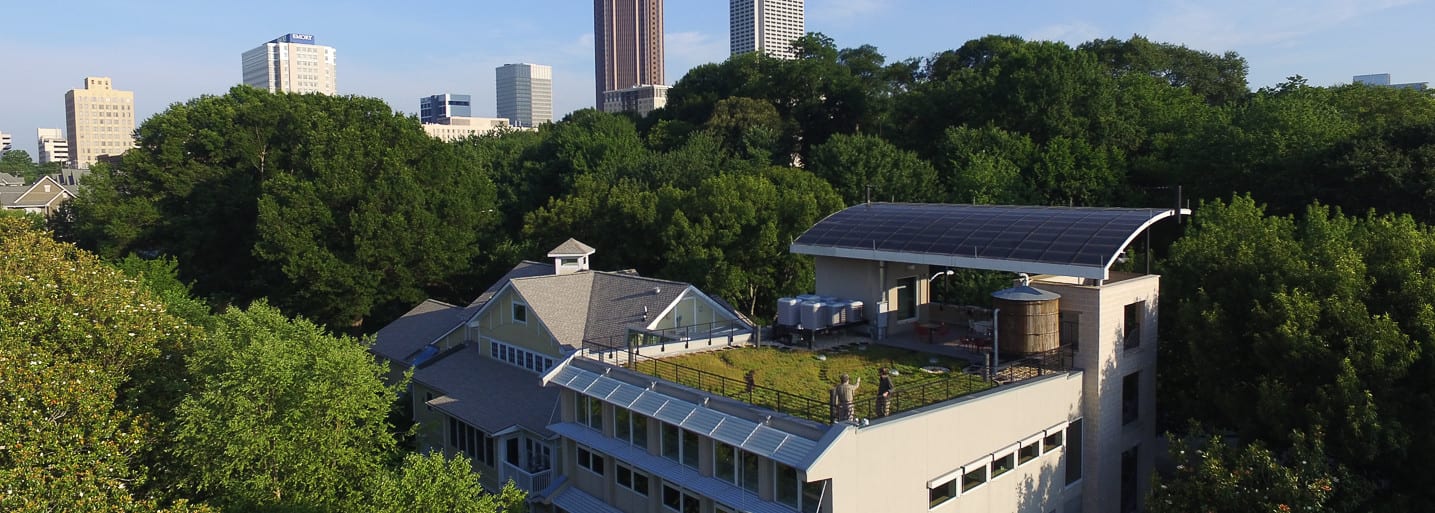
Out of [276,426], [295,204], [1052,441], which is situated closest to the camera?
[276,426]

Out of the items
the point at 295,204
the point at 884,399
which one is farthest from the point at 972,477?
the point at 295,204

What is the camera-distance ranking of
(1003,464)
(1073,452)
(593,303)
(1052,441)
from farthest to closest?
(593,303) < (1073,452) < (1052,441) < (1003,464)

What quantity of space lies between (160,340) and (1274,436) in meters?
26.7

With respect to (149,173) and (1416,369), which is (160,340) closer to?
(1416,369)

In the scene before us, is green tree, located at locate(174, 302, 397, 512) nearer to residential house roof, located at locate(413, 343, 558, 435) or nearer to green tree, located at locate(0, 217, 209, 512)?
green tree, located at locate(0, 217, 209, 512)

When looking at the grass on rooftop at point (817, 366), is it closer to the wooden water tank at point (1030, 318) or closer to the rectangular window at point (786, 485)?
the wooden water tank at point (1030, 318)

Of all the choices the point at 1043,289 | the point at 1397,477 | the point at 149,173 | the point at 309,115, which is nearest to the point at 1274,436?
the point at 1397,477

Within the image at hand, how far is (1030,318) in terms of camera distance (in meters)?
21.5

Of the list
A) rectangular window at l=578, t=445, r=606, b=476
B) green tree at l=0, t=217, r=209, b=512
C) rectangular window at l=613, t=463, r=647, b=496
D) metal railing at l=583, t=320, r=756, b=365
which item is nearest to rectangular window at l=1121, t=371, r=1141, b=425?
metal railing at l=583, t=320, r=756, b=365

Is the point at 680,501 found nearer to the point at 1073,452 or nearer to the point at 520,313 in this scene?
the point at 1073,452

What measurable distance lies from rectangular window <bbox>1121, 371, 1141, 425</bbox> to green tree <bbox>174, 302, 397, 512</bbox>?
18.9 meters

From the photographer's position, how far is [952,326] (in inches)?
1112

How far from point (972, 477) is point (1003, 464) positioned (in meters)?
1.18

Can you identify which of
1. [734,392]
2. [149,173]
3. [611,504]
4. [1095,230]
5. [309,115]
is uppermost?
[309,115]
